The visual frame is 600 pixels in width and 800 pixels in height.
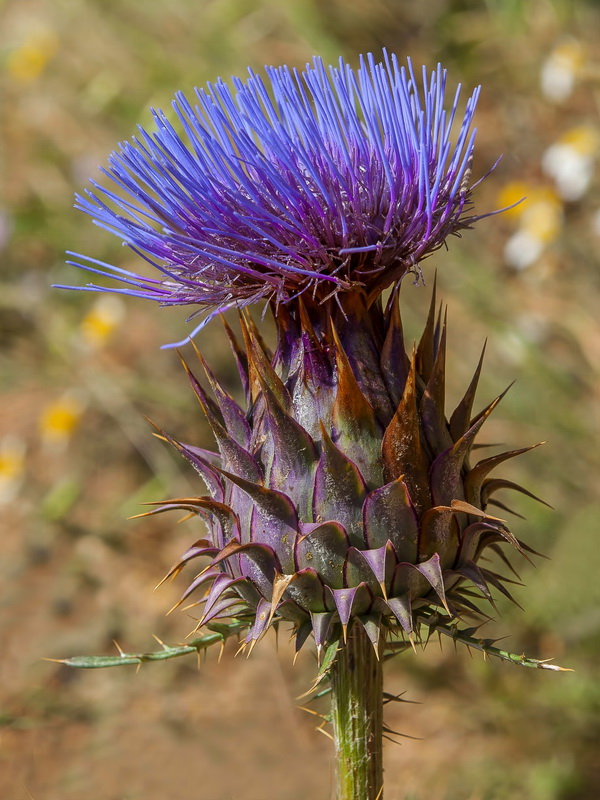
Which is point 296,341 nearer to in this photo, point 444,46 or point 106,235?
point 106,235

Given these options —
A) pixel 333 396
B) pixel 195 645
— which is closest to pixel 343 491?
pixel 333 396

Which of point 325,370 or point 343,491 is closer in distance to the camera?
point 343,491

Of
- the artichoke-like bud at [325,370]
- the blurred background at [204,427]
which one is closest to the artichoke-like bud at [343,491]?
the artichoke-like bud at [325,370]

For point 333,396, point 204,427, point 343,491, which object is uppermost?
point 204,427

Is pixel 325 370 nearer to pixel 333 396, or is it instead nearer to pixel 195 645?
pixel 333 396

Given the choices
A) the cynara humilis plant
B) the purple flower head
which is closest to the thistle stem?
the cynara humilis plant

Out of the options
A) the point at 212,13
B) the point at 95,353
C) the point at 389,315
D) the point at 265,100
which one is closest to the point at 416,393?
the point at 389,315
